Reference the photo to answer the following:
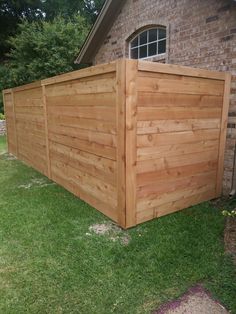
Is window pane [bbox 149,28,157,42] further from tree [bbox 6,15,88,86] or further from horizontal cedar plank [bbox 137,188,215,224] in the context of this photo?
tree [bbox 6,15,88,86]

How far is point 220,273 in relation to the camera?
2.46 meters

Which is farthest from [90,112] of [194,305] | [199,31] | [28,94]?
[28,94]

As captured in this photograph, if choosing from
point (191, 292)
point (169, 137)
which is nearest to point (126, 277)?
point (191, 292)

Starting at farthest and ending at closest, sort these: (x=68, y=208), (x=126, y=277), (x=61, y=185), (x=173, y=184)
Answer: (x=61, y=185)
(x=68, y=208)
(x=173, y=184)
(x=126, y=277)

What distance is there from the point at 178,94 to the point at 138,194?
139 cm

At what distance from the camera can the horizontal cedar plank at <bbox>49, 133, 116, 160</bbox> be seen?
131 inches

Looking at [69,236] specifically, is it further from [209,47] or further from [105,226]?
[209,47]

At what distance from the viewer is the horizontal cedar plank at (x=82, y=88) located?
3148 millimetres

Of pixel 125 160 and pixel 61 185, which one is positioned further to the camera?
pixel 61 185

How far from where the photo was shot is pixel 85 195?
4.08m

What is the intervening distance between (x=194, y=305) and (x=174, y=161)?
185 cm

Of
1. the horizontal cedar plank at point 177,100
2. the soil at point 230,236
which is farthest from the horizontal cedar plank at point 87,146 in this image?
the soil at point 230,236

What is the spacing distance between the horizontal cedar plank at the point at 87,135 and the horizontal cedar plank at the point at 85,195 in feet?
2.67

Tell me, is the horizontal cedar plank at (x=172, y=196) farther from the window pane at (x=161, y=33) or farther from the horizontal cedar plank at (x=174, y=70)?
the window pane at (x=161, y=33)
